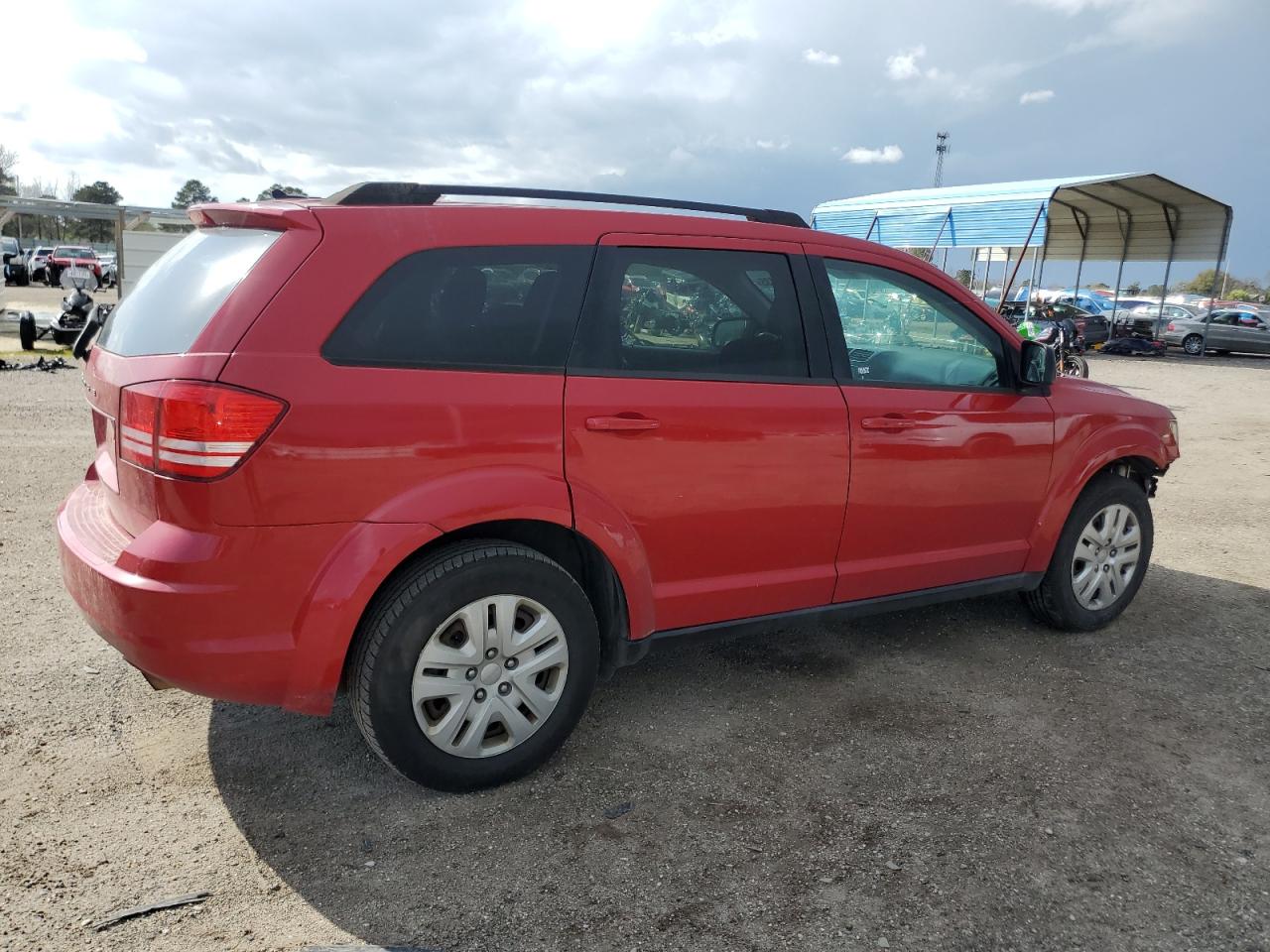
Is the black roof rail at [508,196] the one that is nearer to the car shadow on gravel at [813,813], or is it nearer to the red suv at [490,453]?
the red suv at [490,453]

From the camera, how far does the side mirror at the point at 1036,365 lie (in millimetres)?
3998

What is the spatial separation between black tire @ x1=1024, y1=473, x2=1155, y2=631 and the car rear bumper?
10.8ft

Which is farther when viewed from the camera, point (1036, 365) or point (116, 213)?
point (116, 213)

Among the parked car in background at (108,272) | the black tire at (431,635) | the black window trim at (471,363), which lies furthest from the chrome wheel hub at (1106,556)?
the parked car in background at (108,272)

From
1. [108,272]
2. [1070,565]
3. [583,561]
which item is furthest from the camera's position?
[108,272]

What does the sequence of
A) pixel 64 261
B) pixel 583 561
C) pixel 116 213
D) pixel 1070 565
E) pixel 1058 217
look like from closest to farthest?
pixel 583 561
pixel 1070 565
pixel 116 213
pixel 1058 217
pixel 64 261

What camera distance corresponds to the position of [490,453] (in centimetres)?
278

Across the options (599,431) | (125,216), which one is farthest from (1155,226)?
(599,431)

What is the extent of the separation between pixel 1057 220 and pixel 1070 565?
2943 cm

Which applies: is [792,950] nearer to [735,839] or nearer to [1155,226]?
[735,839]

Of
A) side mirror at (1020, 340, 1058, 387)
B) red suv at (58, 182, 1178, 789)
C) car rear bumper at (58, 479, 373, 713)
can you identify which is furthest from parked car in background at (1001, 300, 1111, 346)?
car rear bumper at (58, 479, 373, 713)

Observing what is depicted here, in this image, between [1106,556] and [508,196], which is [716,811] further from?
[1106,556]

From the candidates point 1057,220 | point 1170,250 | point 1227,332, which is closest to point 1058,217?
point 1057,220

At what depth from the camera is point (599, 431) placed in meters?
2.96
